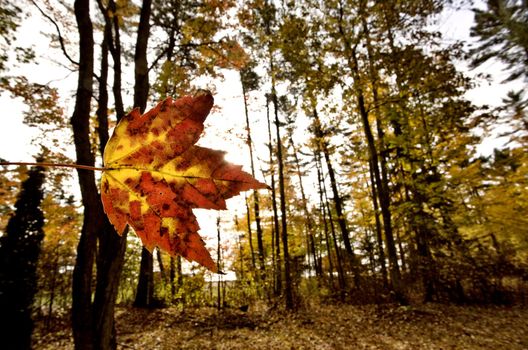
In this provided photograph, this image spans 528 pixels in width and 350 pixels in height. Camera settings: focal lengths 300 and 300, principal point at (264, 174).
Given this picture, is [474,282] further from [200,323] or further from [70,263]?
[70,263]

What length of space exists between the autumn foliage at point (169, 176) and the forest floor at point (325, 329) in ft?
21.6

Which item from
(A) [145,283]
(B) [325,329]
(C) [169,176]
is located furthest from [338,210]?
(C) [169,176]

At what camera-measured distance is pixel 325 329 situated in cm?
819

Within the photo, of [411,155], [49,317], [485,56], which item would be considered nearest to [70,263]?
[49,317]

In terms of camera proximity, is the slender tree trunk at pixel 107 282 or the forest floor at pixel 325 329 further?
the forest floor at pixel 325 329

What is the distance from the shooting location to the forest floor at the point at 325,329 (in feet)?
22.3

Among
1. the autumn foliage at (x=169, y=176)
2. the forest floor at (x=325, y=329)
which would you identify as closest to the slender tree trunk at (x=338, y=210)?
the forest floor at (x=325, y=329)

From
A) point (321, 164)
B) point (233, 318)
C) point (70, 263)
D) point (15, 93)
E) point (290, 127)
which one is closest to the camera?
point (15, 93)

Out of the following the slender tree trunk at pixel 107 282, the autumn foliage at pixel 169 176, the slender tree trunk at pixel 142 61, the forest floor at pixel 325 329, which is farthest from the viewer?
the forest floor at pixel 325 329

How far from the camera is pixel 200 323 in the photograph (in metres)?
9.32

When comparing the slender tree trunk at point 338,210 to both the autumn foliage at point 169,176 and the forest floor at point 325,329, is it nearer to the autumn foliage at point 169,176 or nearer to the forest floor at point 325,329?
the forest floor at point 325,329

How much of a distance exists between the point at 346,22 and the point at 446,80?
3.30 m

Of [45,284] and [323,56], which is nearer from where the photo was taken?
[323,56]

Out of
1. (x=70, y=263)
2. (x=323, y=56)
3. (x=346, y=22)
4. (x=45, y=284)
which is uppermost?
(x=346, y=22)
